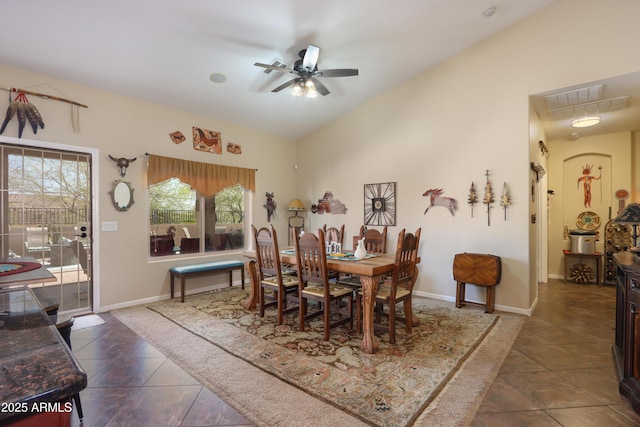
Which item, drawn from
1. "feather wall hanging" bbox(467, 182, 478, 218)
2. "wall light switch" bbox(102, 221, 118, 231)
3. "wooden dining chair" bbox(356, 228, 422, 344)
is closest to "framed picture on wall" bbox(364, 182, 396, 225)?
"feather wall hanging" bbox(467, 182, 478, 218)

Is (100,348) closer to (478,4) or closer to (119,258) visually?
(119,258)

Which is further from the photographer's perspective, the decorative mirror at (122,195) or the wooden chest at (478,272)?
the decorative mirror at (122,195)

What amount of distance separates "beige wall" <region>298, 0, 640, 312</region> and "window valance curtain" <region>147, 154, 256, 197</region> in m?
1.94

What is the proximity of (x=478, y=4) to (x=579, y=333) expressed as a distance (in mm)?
3646

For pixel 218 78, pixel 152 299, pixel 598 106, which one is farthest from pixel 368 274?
pixel 598 106

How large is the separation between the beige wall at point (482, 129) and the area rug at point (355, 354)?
0.86m

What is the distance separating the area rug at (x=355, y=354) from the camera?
2.08 metres

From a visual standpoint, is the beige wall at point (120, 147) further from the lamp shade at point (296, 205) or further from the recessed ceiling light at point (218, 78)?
the lamp shade at point (296, 205)

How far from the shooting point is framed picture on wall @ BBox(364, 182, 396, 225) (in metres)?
5.02

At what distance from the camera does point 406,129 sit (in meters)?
Result: 4.85

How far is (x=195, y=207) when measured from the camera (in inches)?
197

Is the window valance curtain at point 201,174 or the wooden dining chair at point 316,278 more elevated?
the window valance curtain at point 201,174

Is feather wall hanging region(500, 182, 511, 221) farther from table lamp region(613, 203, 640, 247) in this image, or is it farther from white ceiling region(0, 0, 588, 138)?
white ceiling region(0, 0, 588, 138)

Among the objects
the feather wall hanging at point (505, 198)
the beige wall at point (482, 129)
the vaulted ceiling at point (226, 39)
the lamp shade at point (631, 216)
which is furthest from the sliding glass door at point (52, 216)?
the lamp shade at point (631, 216)
